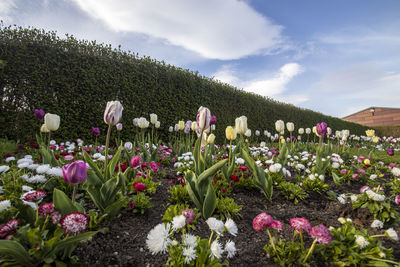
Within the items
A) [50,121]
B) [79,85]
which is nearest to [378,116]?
[79,85]

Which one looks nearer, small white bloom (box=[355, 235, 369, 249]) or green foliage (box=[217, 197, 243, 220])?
small white bloom (box=[355, 235, 369, 249])

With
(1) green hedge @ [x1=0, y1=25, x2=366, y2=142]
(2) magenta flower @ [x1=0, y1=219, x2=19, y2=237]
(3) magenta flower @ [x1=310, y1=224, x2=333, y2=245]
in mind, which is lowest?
(3) magenta flower @ [x1=310, y1=224, x2=333, y2=245]

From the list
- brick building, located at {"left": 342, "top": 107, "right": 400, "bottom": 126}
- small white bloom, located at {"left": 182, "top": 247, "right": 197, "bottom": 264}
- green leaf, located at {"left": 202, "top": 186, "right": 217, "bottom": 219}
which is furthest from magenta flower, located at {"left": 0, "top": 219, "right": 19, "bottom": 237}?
brick building, located at {"left": 342, "top": 107, "right": 400, "bottom": 126}

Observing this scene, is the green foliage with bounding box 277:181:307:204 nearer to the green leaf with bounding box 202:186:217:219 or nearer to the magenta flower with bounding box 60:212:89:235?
the green leaf with bounding box 202:186:217:219

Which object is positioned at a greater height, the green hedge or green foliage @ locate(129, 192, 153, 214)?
the green hedge

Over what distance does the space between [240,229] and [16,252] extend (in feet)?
5.21

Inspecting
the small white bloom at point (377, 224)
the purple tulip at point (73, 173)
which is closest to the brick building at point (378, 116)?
the small white bloom at point (377, 224)

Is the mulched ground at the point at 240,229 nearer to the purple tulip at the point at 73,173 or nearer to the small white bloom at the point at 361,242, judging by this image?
the small white bloom at the point at 361,242

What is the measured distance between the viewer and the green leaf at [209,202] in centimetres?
187

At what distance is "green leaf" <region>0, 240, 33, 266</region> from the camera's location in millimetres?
1048

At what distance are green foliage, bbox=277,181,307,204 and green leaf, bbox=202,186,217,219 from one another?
4.18 ft

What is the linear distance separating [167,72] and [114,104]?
5518mm

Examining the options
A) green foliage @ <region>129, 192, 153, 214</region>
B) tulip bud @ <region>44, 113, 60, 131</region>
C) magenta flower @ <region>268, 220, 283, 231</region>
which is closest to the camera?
magenta flower @ <region>268, 220, 283, 231</region>

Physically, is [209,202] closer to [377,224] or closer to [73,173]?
[73,173]
